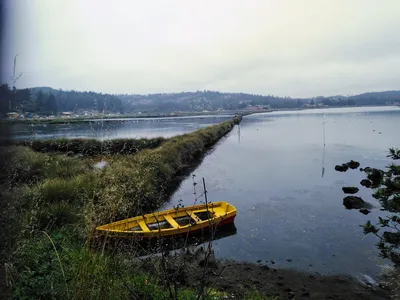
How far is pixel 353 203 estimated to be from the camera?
39.6 feet

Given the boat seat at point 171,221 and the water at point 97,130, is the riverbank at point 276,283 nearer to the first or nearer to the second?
the boat seat at point 171,221

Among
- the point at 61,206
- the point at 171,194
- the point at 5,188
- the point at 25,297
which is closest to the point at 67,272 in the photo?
the point at 25,297

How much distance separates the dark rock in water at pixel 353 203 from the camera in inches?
468

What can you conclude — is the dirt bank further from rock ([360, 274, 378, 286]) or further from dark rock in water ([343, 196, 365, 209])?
dark rock in water ([343, 196, 365, 209])

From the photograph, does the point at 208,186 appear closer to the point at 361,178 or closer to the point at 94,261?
the point at 361,178

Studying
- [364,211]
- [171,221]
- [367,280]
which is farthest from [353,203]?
[171,221]

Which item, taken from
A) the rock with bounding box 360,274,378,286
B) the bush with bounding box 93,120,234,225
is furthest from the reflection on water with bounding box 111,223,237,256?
the rock with bounding box 360,274,378,286

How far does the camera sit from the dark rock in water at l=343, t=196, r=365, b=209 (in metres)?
11.9

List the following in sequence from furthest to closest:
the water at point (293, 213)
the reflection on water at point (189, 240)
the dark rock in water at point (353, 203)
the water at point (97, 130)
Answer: the dark rock in water at point (353, 203) < the water at point (293, 213) < the reflection on water at point (189, 240) < the water at point (97, 130)

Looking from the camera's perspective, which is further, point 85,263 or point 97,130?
point 97,130

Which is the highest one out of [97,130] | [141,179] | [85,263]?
[97,130]

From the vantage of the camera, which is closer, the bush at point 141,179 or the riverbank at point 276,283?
the riverbank at point 276,283

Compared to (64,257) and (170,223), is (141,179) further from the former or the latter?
(64,257)

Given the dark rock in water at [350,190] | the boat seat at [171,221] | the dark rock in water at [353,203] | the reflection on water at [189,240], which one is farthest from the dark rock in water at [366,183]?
the boat seat at [171,221]
